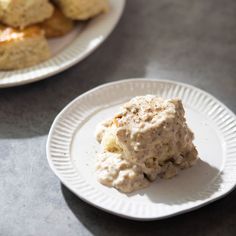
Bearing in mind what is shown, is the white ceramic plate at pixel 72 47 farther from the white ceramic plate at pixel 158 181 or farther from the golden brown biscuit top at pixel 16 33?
the white ceramic plate at pixel 158 181

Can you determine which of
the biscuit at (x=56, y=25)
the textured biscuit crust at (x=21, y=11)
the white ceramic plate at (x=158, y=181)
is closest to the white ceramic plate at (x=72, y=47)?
the biscuit at (x=56, y=25)

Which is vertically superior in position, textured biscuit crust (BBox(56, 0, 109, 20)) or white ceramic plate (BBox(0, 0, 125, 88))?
textured biscuit crust (BBox(56, 0, 109, 20))

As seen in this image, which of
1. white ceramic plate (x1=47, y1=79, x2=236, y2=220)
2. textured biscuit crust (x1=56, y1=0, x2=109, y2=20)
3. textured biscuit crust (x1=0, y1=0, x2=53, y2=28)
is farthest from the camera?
textured biscuit crust (x1=56, y1=0, x2=109, y2=20)

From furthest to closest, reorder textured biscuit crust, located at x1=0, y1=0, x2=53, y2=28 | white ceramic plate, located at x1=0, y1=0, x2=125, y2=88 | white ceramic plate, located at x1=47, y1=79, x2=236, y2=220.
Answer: textured biscuit crust, located at x1=0, y1=0, x2=53, y2=28, white ceramic plate, located at x1=0, y1=0, x2=125, y2=88, white ceramic plate, located at x1=47, y1=79, x2=236, y2=220

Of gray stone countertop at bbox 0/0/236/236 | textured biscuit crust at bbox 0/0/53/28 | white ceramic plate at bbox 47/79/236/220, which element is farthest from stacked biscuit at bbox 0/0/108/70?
white ceramic plate at bbox 47/79/236/220

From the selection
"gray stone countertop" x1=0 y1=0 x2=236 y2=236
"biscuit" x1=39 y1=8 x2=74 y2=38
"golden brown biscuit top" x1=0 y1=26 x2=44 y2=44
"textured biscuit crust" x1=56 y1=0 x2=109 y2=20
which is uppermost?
"textured biscuit crust" x1=56 y1=0 x2=109 y2=20

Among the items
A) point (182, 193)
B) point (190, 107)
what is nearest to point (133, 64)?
point (190, 107)

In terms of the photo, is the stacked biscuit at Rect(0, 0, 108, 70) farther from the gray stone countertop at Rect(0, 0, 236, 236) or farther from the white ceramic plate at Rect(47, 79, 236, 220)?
the white ceramic plate at Rect(47, 79, 236, 220)
